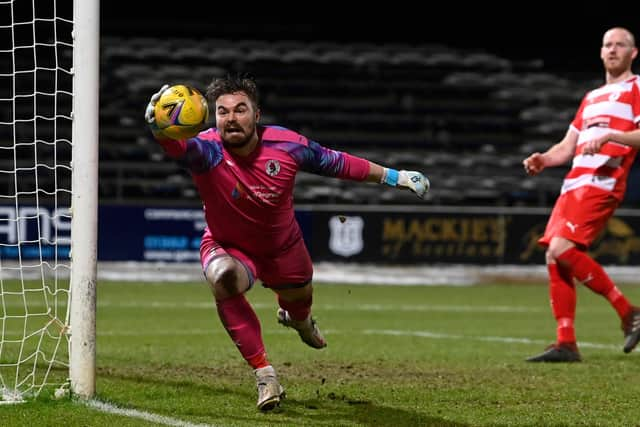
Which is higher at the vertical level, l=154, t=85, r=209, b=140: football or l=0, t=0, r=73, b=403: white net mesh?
l=154, t=85, r=209, b=140: football

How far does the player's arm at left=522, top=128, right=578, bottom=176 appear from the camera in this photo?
8180mm

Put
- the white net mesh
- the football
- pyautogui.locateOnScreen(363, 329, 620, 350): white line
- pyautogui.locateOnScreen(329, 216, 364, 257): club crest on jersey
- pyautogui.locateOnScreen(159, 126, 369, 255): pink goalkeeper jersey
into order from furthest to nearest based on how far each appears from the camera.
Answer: pyautogui.locateOnScreen(329, 216, 364, 257): club crest on jersey
pyautogui.locateOnScreen(363, 329, 620, 350): white line
the white net mesh
pyautogui.locateOnScreen(159, 126, 369, 255): pink goalkeeper jersey
the football

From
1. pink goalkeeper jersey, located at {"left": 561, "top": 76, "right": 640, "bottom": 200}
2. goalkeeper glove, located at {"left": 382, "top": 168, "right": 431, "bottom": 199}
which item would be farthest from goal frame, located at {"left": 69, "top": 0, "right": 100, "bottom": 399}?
pink goalkeeper jersey, located at {"left": 561, "top": 76, "right": 640, "bottom": 200}

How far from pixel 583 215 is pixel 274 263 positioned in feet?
10.1

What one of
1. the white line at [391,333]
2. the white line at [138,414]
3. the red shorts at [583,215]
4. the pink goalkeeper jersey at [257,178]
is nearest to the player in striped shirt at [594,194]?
the red shorts at [583,215]

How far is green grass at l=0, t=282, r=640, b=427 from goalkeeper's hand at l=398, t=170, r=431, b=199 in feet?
3.78

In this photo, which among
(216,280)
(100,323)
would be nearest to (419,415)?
(216,280)

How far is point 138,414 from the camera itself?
17.9 ft

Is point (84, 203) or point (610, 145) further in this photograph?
point (610, 145)

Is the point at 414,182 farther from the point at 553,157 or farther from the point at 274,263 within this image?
the point at 553,157

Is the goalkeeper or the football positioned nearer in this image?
the football

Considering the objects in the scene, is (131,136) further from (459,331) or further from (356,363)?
(356,363)

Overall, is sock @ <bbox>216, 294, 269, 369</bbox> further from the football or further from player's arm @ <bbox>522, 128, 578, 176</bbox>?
player's arm @ <bbox>522, 128, 578, 176</bbox>

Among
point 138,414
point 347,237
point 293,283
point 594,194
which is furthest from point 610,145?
point 347,237
